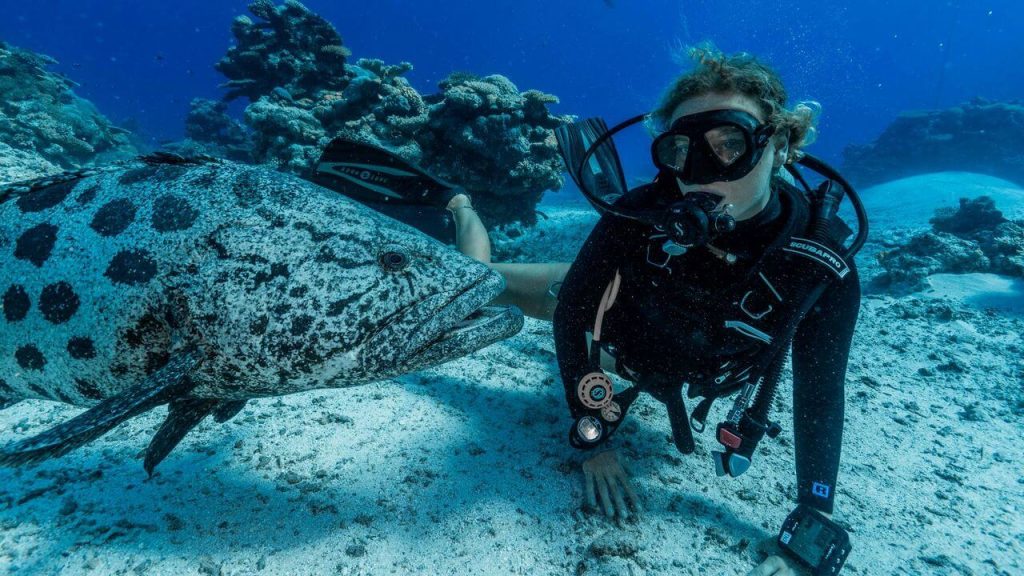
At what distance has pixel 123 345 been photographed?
201cm

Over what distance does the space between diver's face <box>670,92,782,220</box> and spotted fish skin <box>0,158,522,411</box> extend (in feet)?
4.56

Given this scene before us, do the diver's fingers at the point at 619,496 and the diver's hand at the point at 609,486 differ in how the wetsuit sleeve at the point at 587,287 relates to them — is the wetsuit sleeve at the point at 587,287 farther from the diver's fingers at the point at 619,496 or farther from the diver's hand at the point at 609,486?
the diver's fingers at the point at 619,496

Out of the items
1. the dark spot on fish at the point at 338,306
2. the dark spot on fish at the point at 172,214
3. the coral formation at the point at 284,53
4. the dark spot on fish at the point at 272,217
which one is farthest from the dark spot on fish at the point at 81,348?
the coral formation at the point at 284,53

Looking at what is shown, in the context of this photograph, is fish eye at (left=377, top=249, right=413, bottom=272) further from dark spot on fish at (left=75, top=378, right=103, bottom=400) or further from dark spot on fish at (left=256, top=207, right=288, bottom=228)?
dark spot on fish at (left=75, top=378, right=103, bottom=400)

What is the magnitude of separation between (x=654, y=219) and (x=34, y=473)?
3.76 m

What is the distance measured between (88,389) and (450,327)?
1.77m

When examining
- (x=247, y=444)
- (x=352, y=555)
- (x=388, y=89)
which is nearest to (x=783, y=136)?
(x=352, y=555)

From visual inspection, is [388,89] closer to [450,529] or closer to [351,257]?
[351,257]

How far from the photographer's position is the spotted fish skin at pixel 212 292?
1997 mm

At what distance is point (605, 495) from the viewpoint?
264 centimetres

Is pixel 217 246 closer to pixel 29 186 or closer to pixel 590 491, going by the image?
pixel 29 186

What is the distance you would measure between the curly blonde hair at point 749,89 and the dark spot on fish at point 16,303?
3.50 metres


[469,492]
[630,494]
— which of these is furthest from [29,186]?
[630,494]

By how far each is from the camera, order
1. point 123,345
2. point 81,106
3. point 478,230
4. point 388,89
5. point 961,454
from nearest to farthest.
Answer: point 123,345, point 961,454, point 478,230, point 388,89, point 81,106
